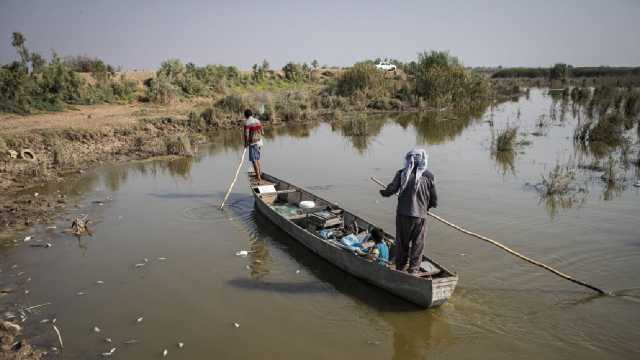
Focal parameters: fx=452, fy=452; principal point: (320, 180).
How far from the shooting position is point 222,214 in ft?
34.2

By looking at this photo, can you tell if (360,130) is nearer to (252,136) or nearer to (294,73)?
(252,136)

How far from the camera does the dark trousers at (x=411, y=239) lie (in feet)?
19.5

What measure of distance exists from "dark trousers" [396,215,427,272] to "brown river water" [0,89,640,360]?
62 cm

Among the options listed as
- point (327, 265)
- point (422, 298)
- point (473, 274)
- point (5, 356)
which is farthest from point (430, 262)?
point (5, 356)

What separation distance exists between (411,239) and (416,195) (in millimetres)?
653

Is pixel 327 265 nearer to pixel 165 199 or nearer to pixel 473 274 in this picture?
pixel 473 274

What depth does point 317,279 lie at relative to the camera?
7211mm

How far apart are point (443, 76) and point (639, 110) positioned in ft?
41.1

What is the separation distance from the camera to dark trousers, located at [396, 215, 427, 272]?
5.93 m

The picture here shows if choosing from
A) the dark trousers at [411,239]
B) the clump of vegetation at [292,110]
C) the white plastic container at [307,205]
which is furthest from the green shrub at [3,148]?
the clump of vegetation at [292,110]

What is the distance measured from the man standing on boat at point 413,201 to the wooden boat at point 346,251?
25 centimetres

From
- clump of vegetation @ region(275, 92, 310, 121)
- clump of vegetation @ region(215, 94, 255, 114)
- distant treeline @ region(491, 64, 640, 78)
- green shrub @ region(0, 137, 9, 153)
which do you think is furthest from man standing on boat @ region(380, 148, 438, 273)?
distant treeline @ region(491, 64, 640, 78)

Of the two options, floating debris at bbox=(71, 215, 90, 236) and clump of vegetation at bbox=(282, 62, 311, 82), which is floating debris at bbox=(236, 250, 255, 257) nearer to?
floating debris at bbox=(71, 215, 90, 236)

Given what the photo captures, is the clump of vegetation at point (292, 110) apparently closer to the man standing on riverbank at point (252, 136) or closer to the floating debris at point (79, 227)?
the man standing on riverbank at point (252, 136)
